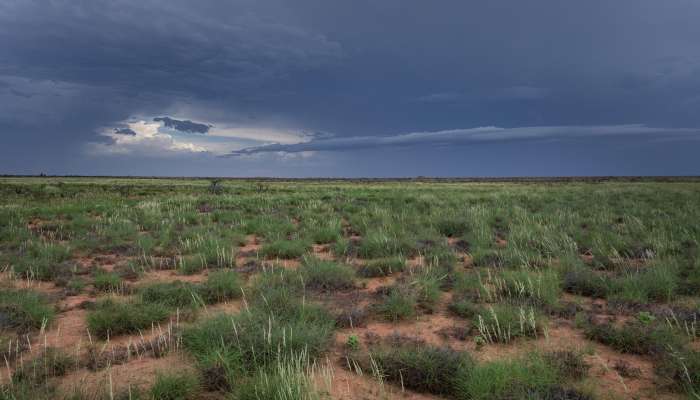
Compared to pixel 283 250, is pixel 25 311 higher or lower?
lower

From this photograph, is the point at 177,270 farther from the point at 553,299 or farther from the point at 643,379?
the point at 643,379

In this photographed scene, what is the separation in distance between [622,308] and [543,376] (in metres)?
3.20

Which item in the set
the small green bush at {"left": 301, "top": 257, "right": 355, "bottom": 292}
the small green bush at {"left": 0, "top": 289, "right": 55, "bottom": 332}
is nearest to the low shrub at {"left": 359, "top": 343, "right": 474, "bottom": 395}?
the small green bush at {"left": 301, "top": 257, "right": 355, "bottom": 292}

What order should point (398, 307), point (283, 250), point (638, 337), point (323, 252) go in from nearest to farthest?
1. point (638, 337)
2. point (398, 307)
3. point (283, 250)
4. point (323, 252)

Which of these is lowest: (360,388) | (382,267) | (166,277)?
(360,388)

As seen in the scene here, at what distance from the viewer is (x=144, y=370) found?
4.30m

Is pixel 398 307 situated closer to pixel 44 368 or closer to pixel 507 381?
pixel 507 381

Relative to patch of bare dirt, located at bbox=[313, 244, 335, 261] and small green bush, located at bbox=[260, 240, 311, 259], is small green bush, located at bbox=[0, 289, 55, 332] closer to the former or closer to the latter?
small green bush, located at bbox=[260, 240, 311, 259]

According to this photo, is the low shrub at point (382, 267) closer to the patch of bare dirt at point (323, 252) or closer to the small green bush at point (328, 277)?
the small green bush at point (328, 277)

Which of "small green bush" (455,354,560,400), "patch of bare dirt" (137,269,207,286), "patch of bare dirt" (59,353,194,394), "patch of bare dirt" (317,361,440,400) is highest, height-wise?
"small green bush" (455,354,560,400)

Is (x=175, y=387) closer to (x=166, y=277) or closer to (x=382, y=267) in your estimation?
(x=166, y=277)

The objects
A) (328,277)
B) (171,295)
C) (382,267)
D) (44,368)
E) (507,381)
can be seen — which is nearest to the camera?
(507,381)

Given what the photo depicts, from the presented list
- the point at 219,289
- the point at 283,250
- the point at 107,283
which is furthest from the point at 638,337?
the point at 107,283

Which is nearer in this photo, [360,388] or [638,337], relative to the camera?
[360,388]
